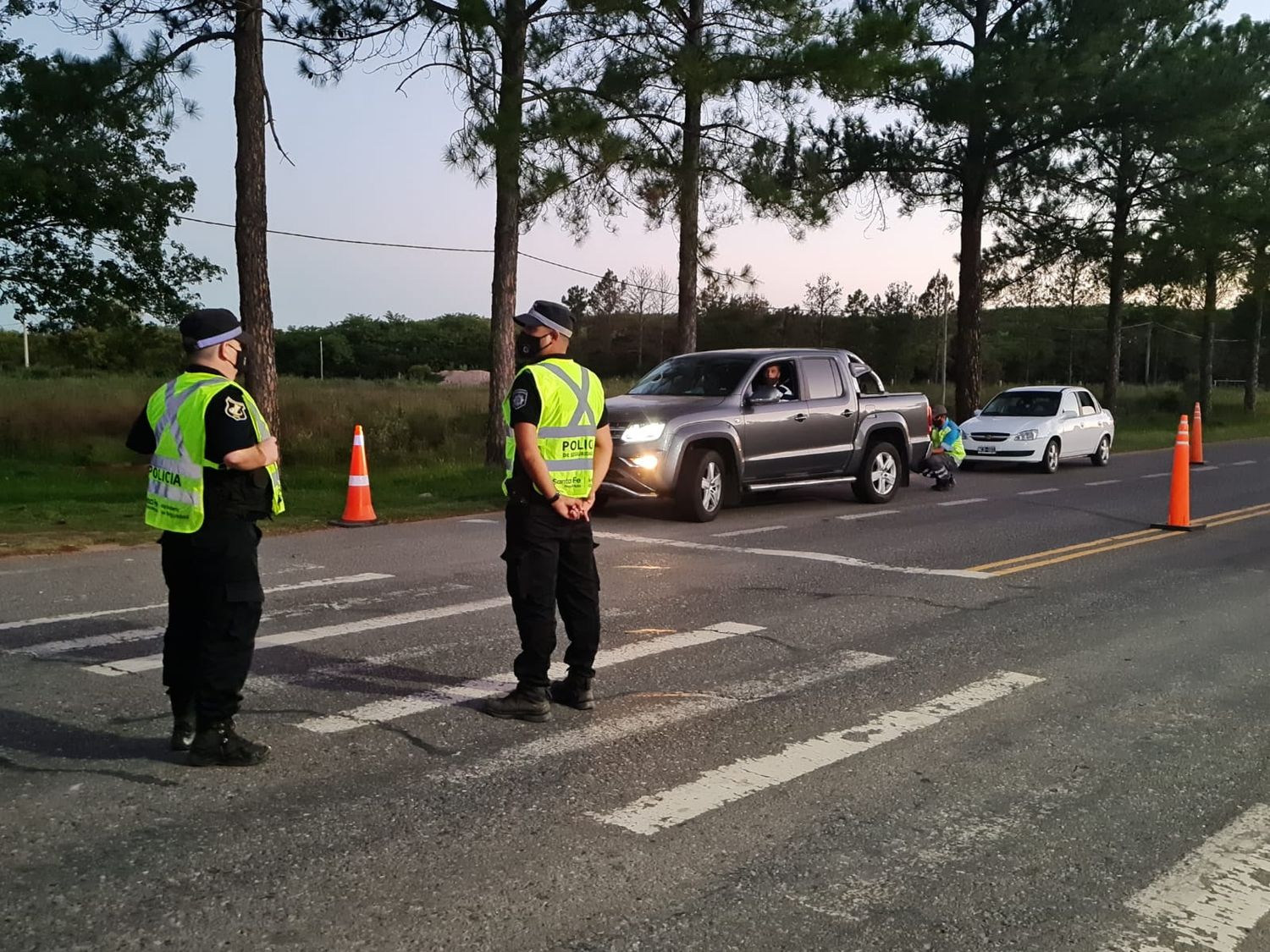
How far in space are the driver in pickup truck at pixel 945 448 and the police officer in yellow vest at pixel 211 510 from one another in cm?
1392

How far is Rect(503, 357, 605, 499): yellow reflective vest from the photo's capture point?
5.13 meters

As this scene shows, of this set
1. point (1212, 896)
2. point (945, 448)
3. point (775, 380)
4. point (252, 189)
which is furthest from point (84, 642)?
point (945, 448)

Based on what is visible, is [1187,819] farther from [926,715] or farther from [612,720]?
[612,720]

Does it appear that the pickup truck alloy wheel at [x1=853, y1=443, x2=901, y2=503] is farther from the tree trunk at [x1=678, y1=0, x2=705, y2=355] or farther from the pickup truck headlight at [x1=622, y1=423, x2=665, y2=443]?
the tree trunk at [x1=678, y1=0, x2=705, y2=355]

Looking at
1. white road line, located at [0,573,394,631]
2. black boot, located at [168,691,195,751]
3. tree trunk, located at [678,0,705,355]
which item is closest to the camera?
black boot, located at [168,691,195,751]

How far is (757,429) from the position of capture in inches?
527

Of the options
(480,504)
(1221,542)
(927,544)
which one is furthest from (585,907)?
(480,504)

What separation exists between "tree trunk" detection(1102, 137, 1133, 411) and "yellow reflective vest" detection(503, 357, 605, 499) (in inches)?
1064

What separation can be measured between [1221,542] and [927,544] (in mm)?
2975

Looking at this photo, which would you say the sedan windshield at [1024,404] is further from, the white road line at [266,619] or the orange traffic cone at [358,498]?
the white road line at [266,619]

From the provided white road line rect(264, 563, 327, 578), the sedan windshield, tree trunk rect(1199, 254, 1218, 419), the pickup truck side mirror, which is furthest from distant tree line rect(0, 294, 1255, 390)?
white road line rect(264, 563, 327, 578)

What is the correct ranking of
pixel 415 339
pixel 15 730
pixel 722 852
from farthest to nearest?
pixel 415 339, pixel 15 730, pixel 722 852

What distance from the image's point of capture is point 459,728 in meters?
5.11

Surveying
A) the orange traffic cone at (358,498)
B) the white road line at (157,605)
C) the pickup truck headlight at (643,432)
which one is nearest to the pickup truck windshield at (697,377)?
the pickup truck headlight at (643,432)
